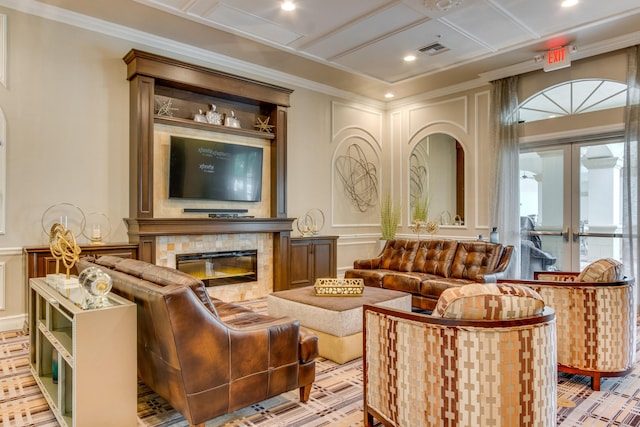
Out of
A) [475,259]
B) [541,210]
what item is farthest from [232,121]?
[541,210]

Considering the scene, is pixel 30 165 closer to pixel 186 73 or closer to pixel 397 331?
pixel 186 73

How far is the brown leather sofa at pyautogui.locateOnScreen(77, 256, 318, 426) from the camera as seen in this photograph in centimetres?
194

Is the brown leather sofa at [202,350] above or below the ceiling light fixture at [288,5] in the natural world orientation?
below

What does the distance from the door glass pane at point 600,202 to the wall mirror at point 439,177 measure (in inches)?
69.1

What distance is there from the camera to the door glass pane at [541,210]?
17.9 feet

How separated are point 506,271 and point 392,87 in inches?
146

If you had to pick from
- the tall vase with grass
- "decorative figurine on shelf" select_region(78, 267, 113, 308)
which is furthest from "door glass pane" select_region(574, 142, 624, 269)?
"decorative figurine on shelf" select_region(78, 267, 113, 308)

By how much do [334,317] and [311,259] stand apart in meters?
3.00

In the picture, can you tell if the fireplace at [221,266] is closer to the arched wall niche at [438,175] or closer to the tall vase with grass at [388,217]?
the tall vase with grass at [388,217]

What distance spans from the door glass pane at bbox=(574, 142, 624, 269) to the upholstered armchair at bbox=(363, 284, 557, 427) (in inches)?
164

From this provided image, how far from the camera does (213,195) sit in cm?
529

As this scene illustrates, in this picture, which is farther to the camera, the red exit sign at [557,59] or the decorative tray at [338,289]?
the red exit sign at [557,59]

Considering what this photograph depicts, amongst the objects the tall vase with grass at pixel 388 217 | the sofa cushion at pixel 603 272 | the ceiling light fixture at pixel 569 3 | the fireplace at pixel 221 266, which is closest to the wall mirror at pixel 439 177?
the tall vase with grass at pixel 388 217

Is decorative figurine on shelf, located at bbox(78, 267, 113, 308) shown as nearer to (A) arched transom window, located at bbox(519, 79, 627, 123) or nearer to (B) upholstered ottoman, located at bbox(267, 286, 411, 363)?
(B) upholstered ottoman, located at bbox(267, 286, 411, 363)
